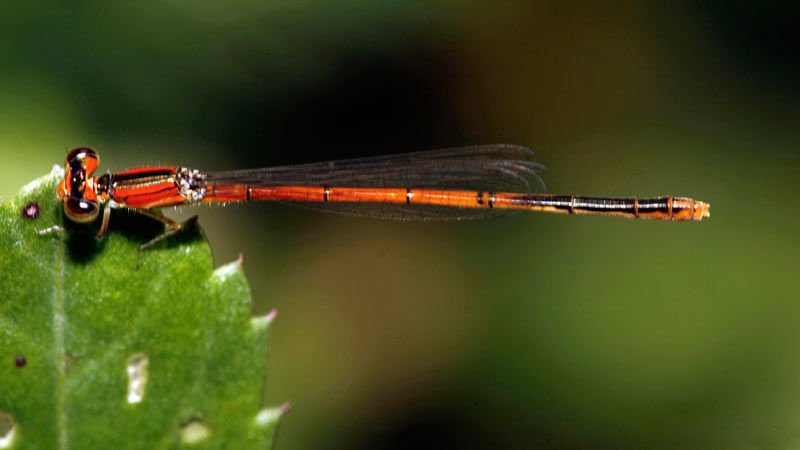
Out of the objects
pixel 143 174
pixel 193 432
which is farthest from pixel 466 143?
pixel 193 432

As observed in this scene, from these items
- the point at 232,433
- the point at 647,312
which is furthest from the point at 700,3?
the point at 232,433

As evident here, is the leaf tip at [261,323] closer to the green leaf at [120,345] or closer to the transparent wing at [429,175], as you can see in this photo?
the green leaf at [120,345]

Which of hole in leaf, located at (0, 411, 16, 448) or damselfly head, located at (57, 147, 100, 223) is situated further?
damselfly head, located at (57, 147, 100, 223)

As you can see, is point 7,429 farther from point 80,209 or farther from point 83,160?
point 83,160

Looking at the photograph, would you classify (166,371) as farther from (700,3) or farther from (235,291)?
(700,3)

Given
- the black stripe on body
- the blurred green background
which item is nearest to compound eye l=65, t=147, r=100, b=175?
the black stripe on body

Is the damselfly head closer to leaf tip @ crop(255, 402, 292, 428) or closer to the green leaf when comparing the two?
the green leaf
